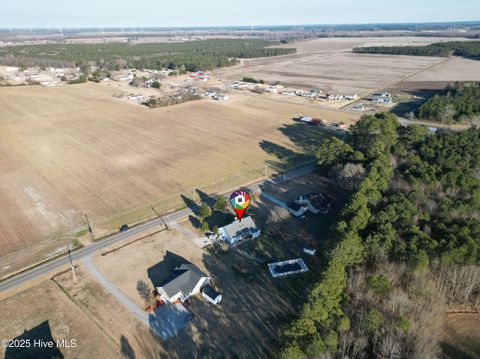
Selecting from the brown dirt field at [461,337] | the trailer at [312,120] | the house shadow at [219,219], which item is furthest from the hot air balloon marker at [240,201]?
the trailer at [312,120]

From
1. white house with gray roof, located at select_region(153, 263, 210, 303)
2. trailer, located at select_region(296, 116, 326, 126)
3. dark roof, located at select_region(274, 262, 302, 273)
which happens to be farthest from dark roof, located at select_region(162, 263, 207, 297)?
trailer, located at select_region(296, 116, 326, 126)

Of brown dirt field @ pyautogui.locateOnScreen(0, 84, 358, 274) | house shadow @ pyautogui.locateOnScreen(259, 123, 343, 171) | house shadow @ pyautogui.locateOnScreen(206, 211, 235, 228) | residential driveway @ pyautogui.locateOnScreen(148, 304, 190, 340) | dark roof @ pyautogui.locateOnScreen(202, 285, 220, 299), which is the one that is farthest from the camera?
house shadow @ pyautogui.locateOnScreen(259, 123, 343, 171)

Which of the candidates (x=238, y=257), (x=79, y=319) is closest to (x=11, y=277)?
(x=79, y=319)

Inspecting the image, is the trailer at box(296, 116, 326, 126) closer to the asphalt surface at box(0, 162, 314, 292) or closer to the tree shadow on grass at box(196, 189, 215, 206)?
the asphalt surface at box(0, 162, 314, 292)

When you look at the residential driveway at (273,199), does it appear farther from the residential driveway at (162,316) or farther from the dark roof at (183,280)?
the residential driveway at (162,316)

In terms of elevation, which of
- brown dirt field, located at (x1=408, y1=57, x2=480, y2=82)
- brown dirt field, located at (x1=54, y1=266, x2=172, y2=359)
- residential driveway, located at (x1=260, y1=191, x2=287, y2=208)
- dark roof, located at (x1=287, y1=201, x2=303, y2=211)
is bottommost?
brown dirt field, located at (x1=54, y1=266, x2=172, y2=359)

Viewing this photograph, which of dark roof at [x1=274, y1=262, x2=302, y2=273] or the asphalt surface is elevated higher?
dark roof at [x1=274, y1=262, x2=302, y2=273]

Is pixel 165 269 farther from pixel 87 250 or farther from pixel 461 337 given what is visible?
pixel 461 337
